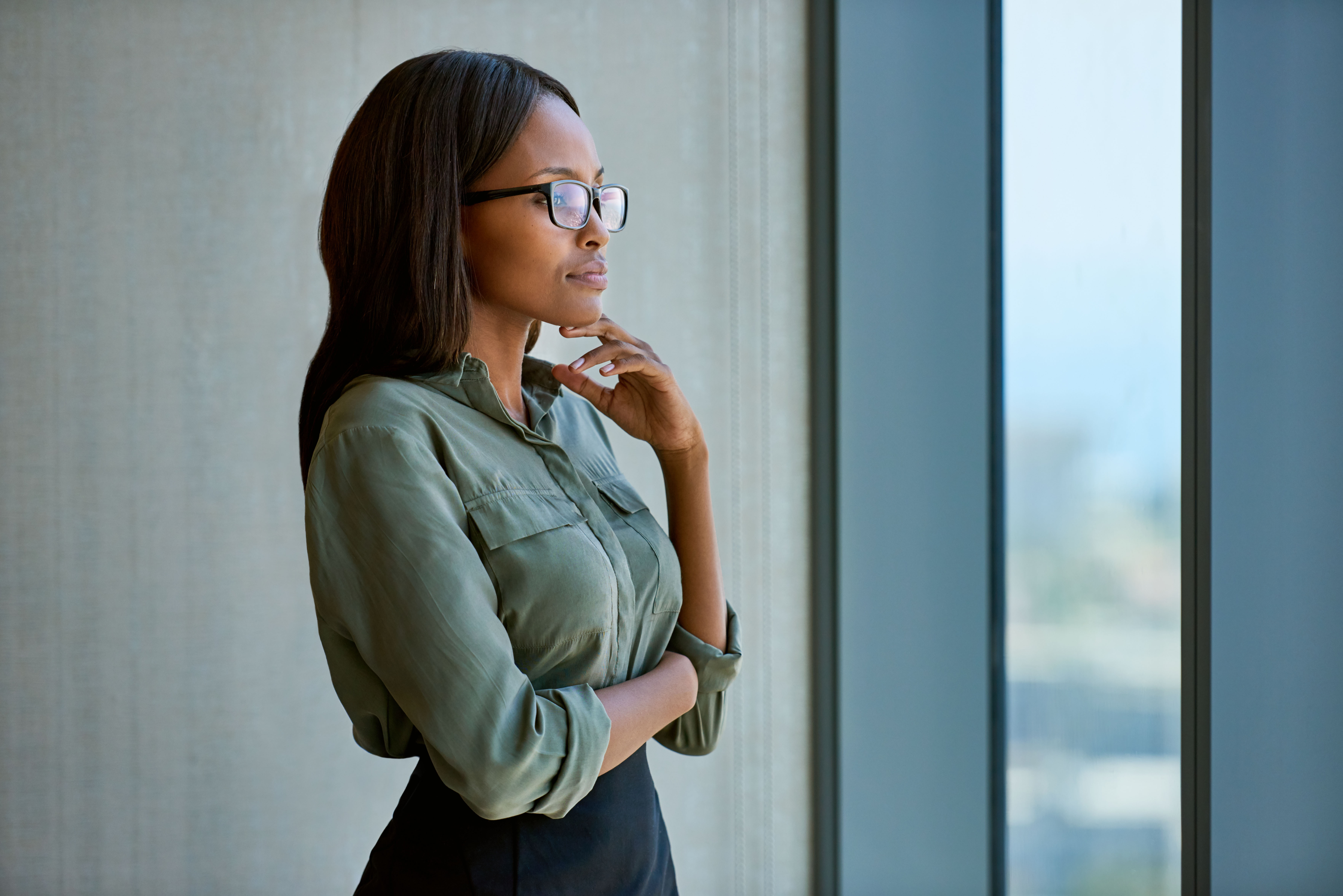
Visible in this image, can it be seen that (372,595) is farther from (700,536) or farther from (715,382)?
(715,382)

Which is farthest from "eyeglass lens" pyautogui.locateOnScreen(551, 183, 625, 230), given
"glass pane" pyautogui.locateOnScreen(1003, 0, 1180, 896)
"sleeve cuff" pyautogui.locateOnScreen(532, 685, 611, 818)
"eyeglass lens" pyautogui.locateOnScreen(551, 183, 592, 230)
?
"glass pane" pyautogui.locateOnScreen(1003, 0, 1180, 896)

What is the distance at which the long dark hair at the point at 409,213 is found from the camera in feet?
3.76

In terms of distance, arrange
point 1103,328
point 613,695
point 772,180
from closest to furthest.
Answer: point 613,695 → point 1103,328 → point 772,180

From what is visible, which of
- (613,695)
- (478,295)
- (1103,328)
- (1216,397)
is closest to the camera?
(613,695)

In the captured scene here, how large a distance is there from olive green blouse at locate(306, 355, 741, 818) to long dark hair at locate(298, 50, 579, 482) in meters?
0.06

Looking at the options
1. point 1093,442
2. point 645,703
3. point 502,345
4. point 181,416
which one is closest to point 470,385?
point 502,345

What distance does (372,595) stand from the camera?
102 cm

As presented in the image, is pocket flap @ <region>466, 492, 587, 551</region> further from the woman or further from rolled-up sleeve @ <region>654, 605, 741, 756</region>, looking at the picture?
rolled-up sleeve @ <region>654, 605, 741, 756</region>

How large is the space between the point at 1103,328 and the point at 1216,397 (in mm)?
603

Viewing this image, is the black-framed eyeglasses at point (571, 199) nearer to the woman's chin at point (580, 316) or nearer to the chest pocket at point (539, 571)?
the woman's chin at point (580, 316)

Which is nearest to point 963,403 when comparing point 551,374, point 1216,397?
point 1216,397

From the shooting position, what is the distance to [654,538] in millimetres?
1342

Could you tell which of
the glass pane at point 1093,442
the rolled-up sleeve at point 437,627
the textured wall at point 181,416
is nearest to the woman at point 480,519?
the rolled-up sleeve at point 437,627

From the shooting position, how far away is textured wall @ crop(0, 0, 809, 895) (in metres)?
2.65
